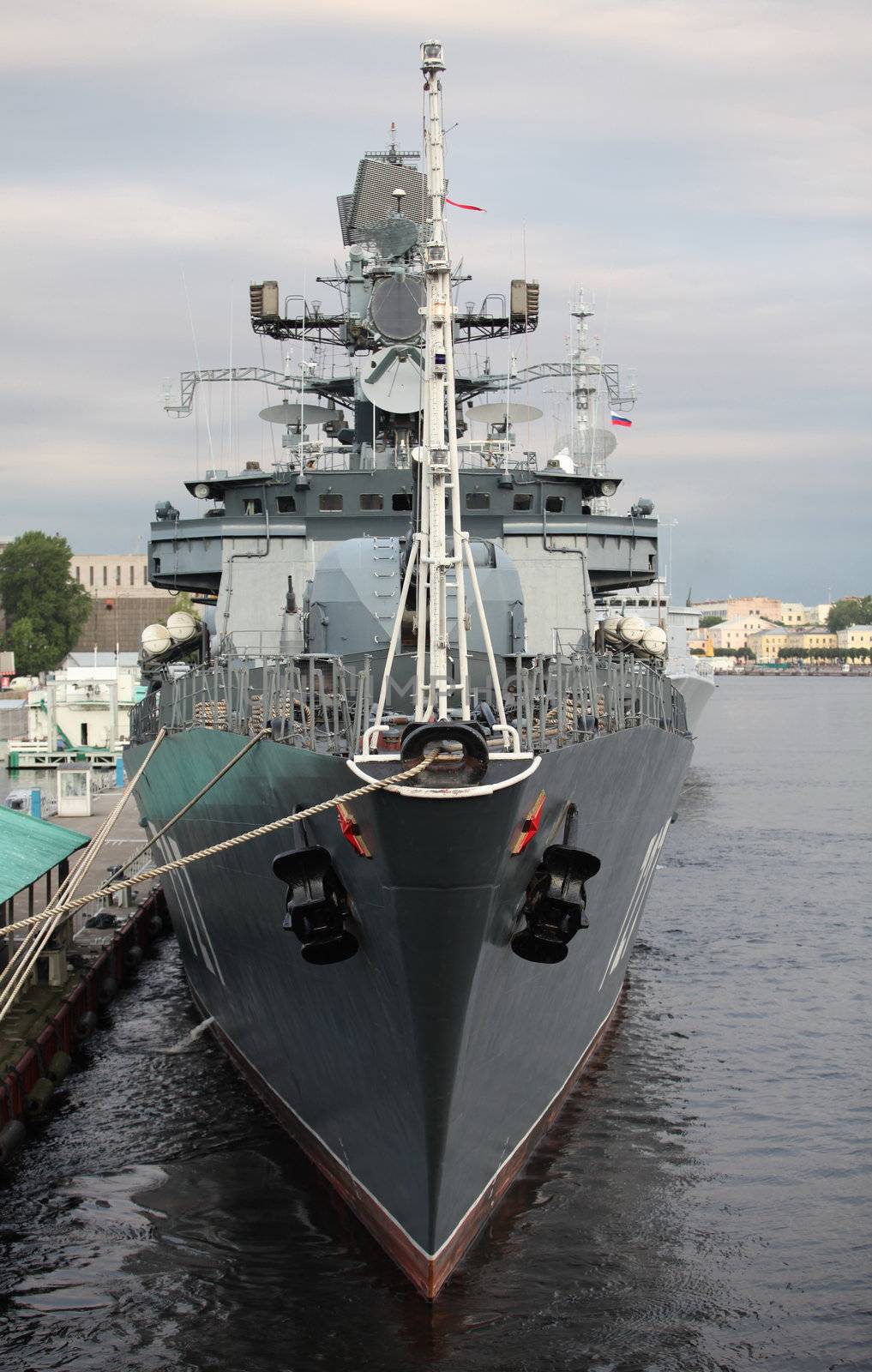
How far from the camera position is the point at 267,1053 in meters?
12.8

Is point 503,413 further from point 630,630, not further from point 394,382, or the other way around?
point 630,630

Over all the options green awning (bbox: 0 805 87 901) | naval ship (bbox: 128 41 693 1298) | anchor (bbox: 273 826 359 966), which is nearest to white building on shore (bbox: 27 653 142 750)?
green awning (bbox: 0 805 87 901)

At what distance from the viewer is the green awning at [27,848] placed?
50.8 feet

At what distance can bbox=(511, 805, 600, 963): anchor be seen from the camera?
889 centimetres

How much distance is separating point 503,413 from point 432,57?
489 inches

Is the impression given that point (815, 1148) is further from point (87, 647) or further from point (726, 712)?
point (87, 647)

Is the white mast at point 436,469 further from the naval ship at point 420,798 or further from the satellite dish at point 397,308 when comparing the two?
the satellite dish at point 397,308

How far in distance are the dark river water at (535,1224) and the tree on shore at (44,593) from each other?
244 feet

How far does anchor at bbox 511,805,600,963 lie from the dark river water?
2.72 metres

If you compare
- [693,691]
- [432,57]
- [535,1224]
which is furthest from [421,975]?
[693,691]

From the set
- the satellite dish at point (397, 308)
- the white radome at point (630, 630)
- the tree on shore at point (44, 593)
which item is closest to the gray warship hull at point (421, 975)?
the white radome at point (630, 630)

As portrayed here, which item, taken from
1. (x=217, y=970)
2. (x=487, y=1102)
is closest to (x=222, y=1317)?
(x=487, y=1102)

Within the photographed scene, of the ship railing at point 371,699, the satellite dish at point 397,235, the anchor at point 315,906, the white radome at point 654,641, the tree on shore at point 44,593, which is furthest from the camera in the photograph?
the tree on shore at point 44,593

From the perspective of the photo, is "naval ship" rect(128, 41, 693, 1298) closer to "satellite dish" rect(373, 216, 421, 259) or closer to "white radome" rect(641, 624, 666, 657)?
"white radome" rect(641, 624, 666, 657)
